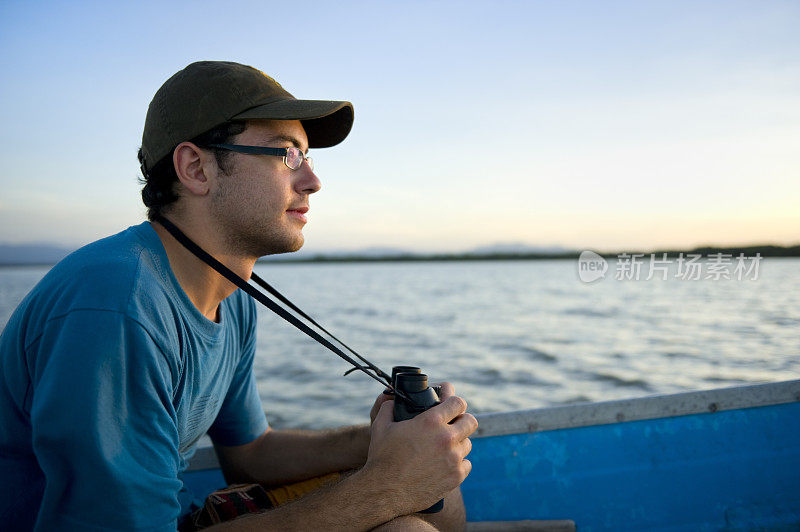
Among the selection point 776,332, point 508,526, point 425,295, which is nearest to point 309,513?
point 508,526

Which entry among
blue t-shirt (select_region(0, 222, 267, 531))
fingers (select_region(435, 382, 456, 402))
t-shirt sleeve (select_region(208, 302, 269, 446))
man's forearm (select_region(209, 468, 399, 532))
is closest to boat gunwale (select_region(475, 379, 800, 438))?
fingers (select_region(435, 382, 456, 402))

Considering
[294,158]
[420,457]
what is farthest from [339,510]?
[294,158]

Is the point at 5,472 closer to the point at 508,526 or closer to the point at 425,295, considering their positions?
the point at 508,526

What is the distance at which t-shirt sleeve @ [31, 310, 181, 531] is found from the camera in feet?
3.88

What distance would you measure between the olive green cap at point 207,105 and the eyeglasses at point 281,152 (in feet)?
0.29

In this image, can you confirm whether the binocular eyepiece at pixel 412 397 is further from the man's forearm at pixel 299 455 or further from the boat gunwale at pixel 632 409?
the boat gunwale at pixel 632 409

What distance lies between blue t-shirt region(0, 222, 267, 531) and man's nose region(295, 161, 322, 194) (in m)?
0.53

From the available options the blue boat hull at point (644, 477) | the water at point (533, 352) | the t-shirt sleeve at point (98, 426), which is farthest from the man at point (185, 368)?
the water at point (533, 352)

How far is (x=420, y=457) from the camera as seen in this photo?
1.54 m

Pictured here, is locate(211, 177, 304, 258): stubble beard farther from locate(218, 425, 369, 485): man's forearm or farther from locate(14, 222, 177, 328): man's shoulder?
locate(218, 425, 369, 485): man's forearm

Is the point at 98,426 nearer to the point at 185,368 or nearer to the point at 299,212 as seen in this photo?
the point at 185,368

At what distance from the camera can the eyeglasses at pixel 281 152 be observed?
6.03 feet

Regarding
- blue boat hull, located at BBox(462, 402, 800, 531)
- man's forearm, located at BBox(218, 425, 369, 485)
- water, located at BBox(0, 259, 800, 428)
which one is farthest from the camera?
water, located at BBox(0, 259, 800, 428)

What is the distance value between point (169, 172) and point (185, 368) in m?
0.68
